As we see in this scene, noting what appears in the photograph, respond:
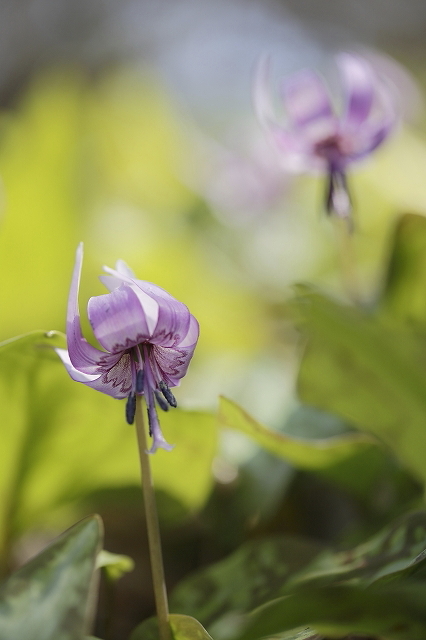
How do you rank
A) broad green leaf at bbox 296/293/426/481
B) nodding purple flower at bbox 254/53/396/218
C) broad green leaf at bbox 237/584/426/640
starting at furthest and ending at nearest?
1. nodding purple flower at bbox 254/53/396/218
2. broad green leaf at bbox 296/293/426/481
3. broad green leaf at bbox 237/584/426/640

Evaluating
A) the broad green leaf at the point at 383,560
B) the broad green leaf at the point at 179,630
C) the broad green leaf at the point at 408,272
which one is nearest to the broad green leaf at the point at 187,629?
the broad green leaf at the point at 179,630

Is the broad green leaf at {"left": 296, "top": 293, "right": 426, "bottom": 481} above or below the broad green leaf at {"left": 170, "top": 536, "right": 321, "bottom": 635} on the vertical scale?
above

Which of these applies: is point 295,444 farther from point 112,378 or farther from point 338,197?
point 338,197

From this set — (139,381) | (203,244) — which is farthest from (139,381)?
(203,244)

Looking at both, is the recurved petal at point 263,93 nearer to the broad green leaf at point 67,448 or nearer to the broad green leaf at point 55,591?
the broad green leaf at point 67,448

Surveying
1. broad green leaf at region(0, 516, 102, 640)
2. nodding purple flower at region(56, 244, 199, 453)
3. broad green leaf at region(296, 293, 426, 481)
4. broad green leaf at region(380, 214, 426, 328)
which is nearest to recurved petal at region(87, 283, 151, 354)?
nodding purple flower at region(56, 244, 199, 453)

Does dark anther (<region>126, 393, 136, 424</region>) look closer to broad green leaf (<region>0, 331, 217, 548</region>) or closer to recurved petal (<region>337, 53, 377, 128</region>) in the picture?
broad green leaf (<region>0, 331, 217, 548</region>)
